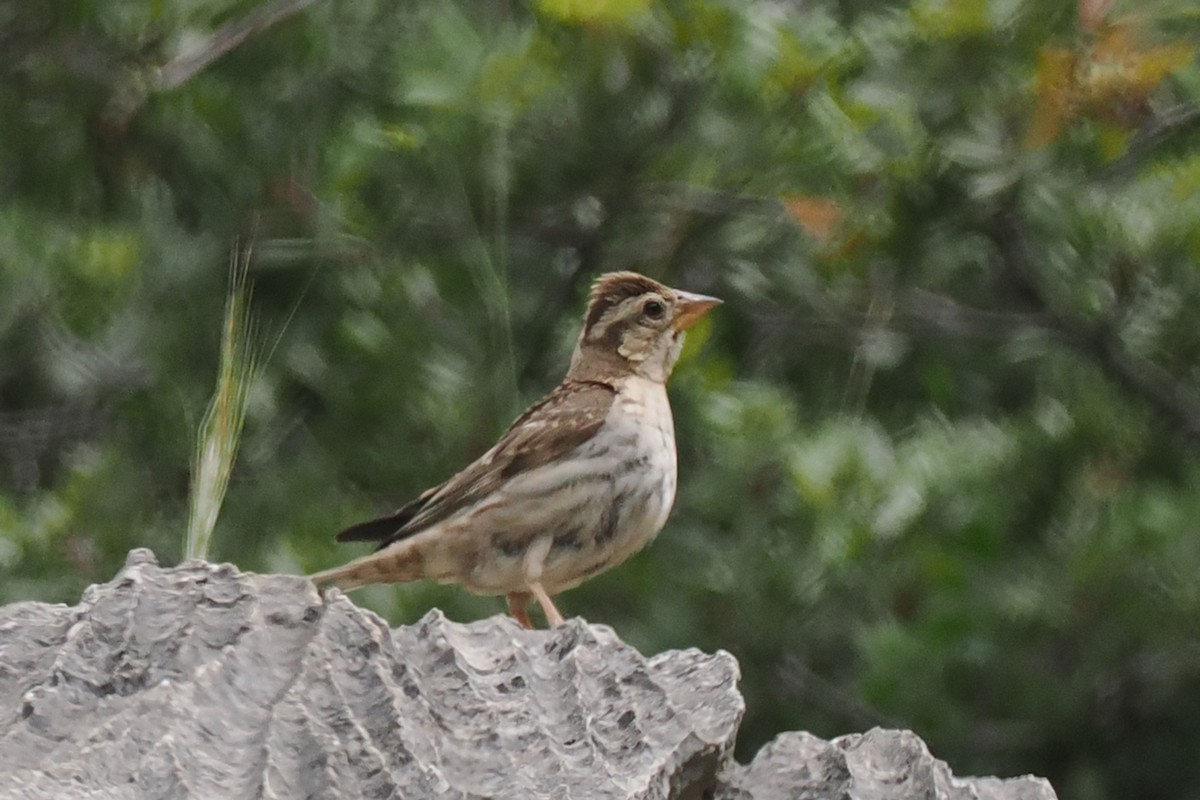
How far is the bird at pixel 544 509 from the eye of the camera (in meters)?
5.16

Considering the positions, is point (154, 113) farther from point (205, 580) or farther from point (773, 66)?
point (205, 580)

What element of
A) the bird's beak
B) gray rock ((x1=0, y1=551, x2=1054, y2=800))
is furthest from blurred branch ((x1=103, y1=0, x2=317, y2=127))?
gray rock ((x1=0, y1=551, x2=1054, y2=800))

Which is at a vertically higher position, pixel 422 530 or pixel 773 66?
pixel 773 66

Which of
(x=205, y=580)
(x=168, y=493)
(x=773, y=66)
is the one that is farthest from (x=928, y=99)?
(x=205, y=580)

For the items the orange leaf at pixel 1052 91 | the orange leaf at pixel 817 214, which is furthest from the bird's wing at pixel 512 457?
the orange leaf at pixel 1052 91

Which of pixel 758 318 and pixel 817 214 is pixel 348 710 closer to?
pixel 817 214

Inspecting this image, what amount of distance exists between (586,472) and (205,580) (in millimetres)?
2313

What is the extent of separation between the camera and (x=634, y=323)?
18.6 ft

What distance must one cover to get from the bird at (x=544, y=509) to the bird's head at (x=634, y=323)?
141 mm

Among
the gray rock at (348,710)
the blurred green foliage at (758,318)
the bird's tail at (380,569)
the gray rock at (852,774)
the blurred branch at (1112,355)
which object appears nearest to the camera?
the gray rock at (348,710)

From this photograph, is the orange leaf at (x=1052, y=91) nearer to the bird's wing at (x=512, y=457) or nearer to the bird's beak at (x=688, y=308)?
the bird's beak at (x=688, y=308)

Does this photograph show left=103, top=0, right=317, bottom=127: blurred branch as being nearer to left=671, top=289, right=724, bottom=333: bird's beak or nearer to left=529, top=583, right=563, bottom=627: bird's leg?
left=671, top=289, right=724, bottom=333: bird's beak

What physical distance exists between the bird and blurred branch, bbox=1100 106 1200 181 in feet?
6.66

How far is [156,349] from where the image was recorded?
21.9 feet
